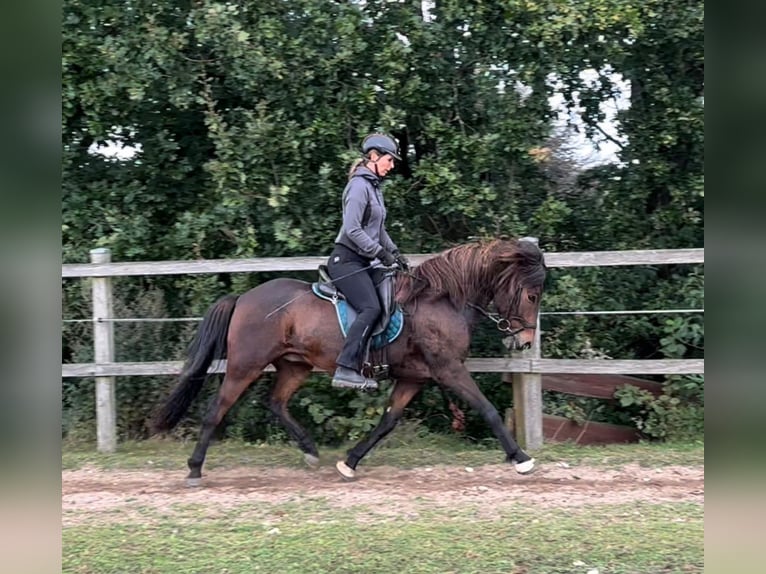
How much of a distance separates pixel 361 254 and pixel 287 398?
1.58 meters

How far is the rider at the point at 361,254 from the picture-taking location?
17.9ft

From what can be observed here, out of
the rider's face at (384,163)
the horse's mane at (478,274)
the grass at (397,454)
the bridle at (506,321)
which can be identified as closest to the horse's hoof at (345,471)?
the grass at (397,454)

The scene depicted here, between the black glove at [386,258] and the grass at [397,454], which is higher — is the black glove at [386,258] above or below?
above

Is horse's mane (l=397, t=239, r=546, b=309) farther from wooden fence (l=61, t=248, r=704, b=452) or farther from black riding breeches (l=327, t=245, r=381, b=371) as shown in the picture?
wooden fence (l=61, t=248, r=704, b=452)

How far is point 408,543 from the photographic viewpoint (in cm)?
429

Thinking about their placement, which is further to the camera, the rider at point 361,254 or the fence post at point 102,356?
the fence post at point 102,356

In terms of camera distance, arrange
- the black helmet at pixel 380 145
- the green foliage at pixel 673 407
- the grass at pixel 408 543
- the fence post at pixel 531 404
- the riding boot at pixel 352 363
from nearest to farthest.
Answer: the grass at pixel 408 543
the riding boot at pixel 352 363
the black helmet at pixel 380 145
the fence post at pixel 531 404
the green foliage at pixel 673 407

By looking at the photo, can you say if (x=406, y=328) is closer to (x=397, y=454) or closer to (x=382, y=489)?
(x=382, y=489)

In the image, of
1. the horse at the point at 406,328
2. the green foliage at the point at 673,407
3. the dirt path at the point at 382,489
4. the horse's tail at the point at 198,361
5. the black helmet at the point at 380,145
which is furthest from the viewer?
the green foliage at the point at 673,407

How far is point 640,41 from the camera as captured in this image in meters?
7.28

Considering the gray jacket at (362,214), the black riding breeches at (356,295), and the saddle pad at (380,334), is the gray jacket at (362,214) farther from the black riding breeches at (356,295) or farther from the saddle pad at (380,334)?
the saddle pad at (380,334)

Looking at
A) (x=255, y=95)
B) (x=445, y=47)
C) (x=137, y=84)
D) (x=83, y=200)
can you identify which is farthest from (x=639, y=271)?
(x=83, y=200)
